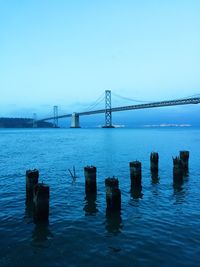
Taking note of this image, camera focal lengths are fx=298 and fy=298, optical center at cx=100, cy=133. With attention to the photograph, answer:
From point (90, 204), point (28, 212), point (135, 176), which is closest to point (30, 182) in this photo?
point (28, 212)

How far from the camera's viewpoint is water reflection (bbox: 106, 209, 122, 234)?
10867mm

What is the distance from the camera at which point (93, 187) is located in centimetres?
1563

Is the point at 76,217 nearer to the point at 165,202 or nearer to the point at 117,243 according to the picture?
the point at 117,243

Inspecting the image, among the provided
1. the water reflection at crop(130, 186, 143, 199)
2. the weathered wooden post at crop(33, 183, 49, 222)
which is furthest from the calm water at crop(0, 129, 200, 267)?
the weathered wooden post at crop(33, 183, 49, 222)

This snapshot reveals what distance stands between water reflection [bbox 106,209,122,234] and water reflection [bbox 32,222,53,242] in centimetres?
217

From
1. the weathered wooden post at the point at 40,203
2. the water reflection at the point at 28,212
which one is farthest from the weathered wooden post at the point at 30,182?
the weathered wooden post at the point at 40,203

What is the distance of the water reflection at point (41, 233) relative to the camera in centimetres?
1010

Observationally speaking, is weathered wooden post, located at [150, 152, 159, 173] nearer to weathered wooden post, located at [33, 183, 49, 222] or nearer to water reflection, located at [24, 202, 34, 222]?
water reflection, located at [24, 202, 34, 222]

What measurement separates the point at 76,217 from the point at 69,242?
8.16 feet

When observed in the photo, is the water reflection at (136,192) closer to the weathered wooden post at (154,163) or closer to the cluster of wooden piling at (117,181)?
the cluster of wooden piling at (117,181)

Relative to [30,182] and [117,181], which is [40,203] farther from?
Result: [117,181]

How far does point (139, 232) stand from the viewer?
10531mm

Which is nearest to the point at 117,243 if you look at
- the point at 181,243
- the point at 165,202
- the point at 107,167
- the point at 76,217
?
the point at 181,243

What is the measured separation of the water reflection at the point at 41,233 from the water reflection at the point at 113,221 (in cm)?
217
